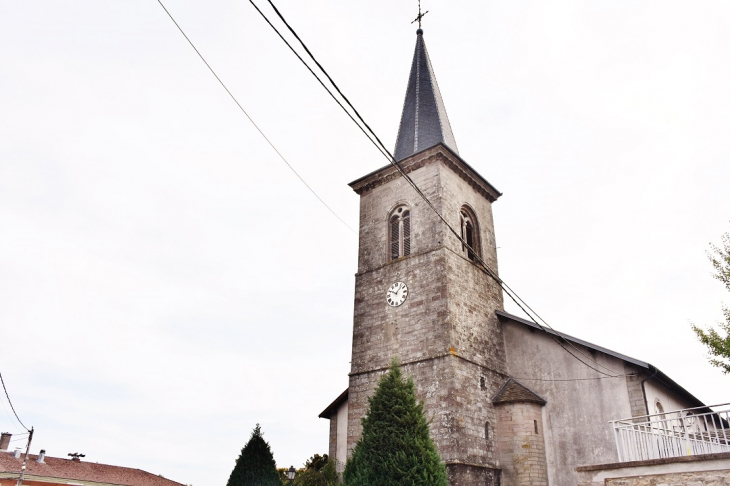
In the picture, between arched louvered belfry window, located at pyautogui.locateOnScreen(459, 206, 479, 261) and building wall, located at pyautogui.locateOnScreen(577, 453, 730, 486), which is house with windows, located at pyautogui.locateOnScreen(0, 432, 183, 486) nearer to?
arched louvered belfry window, located at pyautogui.locateOnScreen(459, 206, 479, 261)

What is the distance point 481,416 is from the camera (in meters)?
16.6

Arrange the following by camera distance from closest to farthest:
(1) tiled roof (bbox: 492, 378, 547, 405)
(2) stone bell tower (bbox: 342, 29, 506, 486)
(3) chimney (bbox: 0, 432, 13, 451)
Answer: (2) stone bell tower (bbox: 342, 29, 506, 486)
(1) tiled roof (bbox: 492, 378, 547, 405)
(3) chimney (bbox: 0, 432, 13, 451)

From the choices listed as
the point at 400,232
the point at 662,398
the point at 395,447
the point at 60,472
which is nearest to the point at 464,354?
the point at 400,232

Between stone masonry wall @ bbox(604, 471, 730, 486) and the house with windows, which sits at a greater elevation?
the house with windows

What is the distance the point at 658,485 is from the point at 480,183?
1420 cm


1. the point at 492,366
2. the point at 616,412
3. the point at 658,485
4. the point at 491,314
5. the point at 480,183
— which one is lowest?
the point at 658,485

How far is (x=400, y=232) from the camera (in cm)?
2016

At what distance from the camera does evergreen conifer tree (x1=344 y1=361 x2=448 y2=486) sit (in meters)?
11.5

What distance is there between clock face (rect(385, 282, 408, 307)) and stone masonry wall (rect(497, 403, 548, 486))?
14.7 feet

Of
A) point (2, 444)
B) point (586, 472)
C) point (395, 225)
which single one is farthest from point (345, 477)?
point (2, 444)

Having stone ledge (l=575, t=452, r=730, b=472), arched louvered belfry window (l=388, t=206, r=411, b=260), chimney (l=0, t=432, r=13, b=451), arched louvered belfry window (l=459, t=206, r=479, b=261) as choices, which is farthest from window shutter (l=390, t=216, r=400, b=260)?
chimney (l=0, t=432, r=13, b=451)

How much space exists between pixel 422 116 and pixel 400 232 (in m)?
5.20

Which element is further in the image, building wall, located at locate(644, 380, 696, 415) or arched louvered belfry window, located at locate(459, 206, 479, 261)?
arched louvered belfry window, located at locate(459, 206, 479, 261)

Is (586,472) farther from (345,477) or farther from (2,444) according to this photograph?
(2,444)
